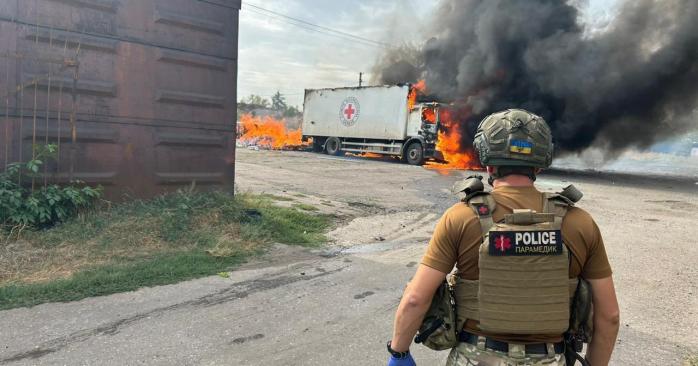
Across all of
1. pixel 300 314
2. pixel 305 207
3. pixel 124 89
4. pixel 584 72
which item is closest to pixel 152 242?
pixel 124 89

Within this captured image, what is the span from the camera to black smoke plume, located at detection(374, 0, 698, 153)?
754 inches

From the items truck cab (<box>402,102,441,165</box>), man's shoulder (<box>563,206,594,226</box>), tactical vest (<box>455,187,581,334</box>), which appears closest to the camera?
tactical vest (<box>455,187,581,334</box>)

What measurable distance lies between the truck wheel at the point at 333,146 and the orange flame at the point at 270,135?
3.45 m

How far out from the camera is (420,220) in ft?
27.6

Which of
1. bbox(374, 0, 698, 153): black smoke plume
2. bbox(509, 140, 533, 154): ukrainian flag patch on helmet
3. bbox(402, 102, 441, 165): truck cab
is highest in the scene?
bbox(374, 0, 698, 153): black smoke plume

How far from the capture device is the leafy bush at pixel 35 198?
4992mm

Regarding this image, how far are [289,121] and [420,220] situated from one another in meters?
32.5

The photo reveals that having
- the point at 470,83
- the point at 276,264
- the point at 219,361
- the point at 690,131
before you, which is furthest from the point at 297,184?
the point at 690,131

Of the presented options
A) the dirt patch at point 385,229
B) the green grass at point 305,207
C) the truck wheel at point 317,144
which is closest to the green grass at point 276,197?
the green grass at point 305,207

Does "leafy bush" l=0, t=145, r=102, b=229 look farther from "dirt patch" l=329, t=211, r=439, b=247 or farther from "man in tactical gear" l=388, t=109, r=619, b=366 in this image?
"man in tactical gear" l=388, t=109, r=619, b=366

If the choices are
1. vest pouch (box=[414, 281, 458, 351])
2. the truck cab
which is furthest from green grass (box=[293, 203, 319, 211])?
the truck cab

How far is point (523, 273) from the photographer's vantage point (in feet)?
5.36

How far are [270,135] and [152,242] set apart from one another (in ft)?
85.5

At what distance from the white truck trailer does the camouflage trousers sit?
1896 centimetres
